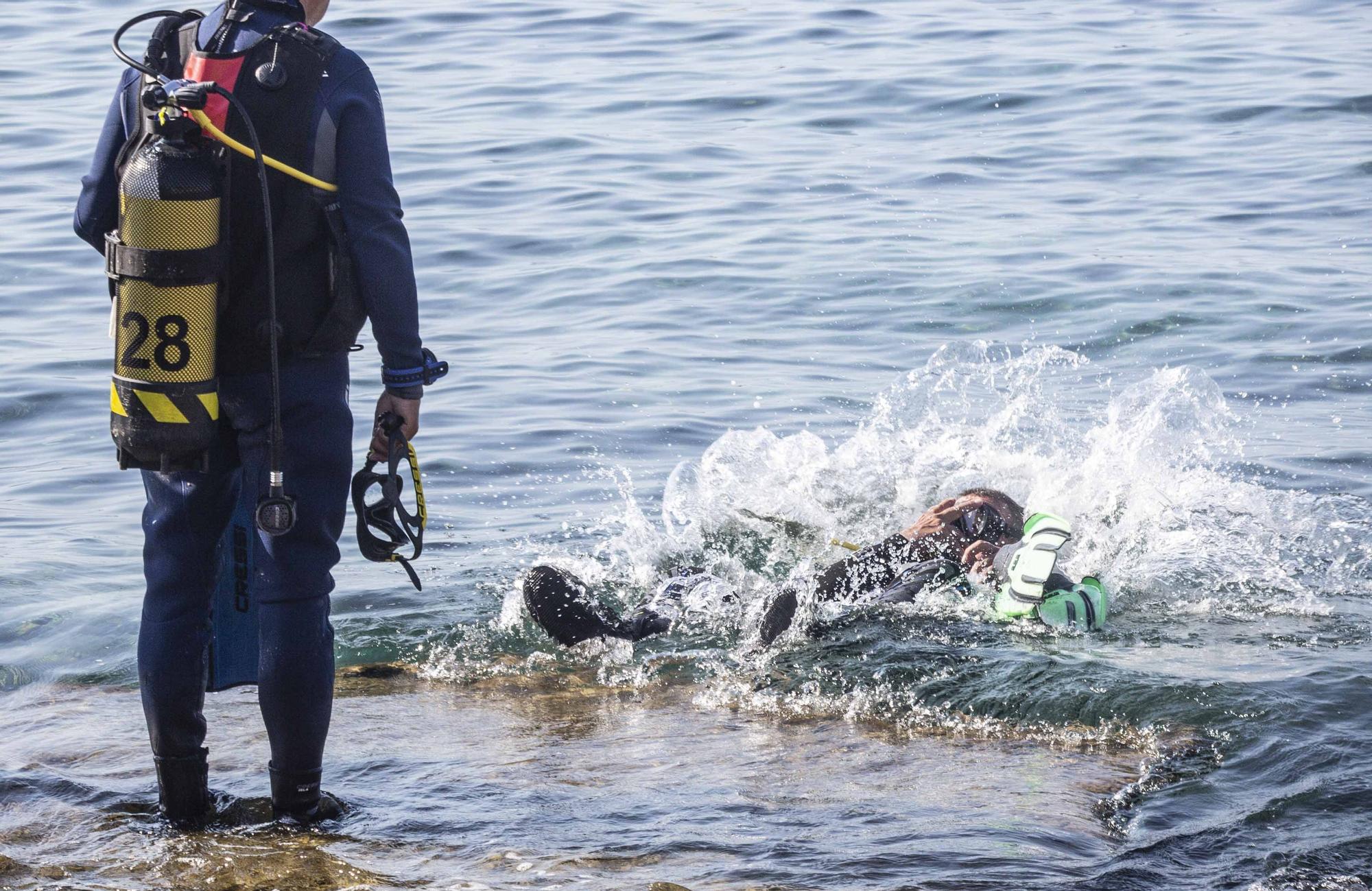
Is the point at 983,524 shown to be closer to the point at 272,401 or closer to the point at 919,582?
the point at 919,582

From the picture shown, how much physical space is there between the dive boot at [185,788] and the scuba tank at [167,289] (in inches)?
33.8

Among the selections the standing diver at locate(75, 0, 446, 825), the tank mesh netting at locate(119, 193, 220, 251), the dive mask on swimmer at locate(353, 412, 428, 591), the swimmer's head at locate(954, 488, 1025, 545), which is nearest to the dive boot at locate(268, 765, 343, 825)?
the standing diver at locate(75, 0, 446, 825)

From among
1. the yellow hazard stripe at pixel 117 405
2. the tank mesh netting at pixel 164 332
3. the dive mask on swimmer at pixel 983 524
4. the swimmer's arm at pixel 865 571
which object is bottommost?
the swimmer's arm at pixel 865 571

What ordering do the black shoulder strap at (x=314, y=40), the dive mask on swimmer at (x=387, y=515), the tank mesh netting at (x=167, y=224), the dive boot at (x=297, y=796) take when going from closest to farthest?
1. the tank mesh netting at (x=167, y=224)
2. the black shoulder strap at (x=314, y=40)
3. the dive boot at (x=297, y=796)
4. the dive mask on swimmer at (x=387, y=515)

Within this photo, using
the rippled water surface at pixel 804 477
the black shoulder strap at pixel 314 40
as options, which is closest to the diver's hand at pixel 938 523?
the rippled water surface at pixel 804 477

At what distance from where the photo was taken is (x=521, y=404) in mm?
9617

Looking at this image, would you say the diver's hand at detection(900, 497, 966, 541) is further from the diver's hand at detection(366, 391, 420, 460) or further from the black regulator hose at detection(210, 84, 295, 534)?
the black regulator hose at detection(210, 84, 295, 534)

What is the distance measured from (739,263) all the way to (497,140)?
4409 mm

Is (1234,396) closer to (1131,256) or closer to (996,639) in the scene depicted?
(1131,256)

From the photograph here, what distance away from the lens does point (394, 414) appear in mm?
4254

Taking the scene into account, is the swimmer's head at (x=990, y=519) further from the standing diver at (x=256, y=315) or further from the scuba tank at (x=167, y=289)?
the scuba tank at (x=167, y=289)

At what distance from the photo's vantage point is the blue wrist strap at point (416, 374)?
418 centimetres

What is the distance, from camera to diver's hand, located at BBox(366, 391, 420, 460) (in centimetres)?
425

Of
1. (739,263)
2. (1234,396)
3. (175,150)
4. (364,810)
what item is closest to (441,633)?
(364,810)
